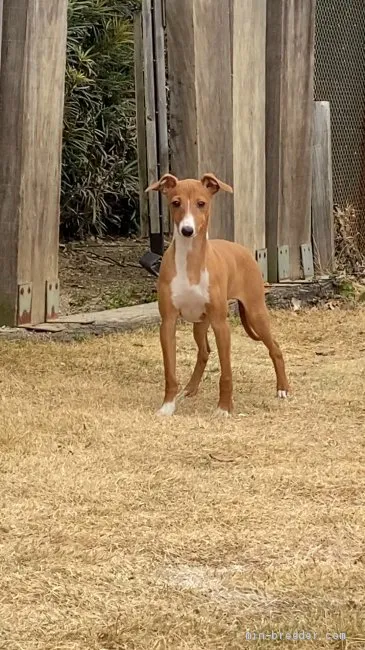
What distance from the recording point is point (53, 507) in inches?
147

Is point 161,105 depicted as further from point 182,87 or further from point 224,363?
point 224,363

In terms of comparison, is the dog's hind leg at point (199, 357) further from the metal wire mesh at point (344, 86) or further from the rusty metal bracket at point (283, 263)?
the metal wire mesh at point (344, 86)

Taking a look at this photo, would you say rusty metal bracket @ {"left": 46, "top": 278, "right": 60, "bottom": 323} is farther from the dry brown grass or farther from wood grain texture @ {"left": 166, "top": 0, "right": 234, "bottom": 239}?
wood grain texture @ {"left": 166, "top": 0, "right": 234, "bottom": 239}

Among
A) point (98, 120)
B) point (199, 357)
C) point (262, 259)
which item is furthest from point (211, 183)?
point (98, 120)

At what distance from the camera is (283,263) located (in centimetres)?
827

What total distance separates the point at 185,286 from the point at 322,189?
3.79 metres

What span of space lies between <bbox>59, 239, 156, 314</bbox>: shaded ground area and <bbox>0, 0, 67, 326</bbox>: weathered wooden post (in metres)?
1.03

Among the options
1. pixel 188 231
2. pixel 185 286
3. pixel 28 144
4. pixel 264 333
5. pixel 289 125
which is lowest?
pixel 264 333

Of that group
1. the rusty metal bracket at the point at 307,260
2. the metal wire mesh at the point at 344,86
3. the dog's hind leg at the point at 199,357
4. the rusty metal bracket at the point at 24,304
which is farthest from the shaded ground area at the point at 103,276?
the dog's hind leg at the point at 199,357

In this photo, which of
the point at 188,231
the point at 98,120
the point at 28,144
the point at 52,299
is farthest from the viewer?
the point at 98,120

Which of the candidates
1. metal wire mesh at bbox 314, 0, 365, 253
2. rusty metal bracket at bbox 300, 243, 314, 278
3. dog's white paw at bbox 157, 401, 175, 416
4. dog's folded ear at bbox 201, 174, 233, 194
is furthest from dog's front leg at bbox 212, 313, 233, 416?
metal wire mesh at bbox 314, 0, 365, 253

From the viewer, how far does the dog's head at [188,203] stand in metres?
5.01

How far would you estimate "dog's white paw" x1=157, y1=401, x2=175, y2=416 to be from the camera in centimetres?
510

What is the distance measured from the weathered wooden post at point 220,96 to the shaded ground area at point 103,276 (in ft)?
2.80
